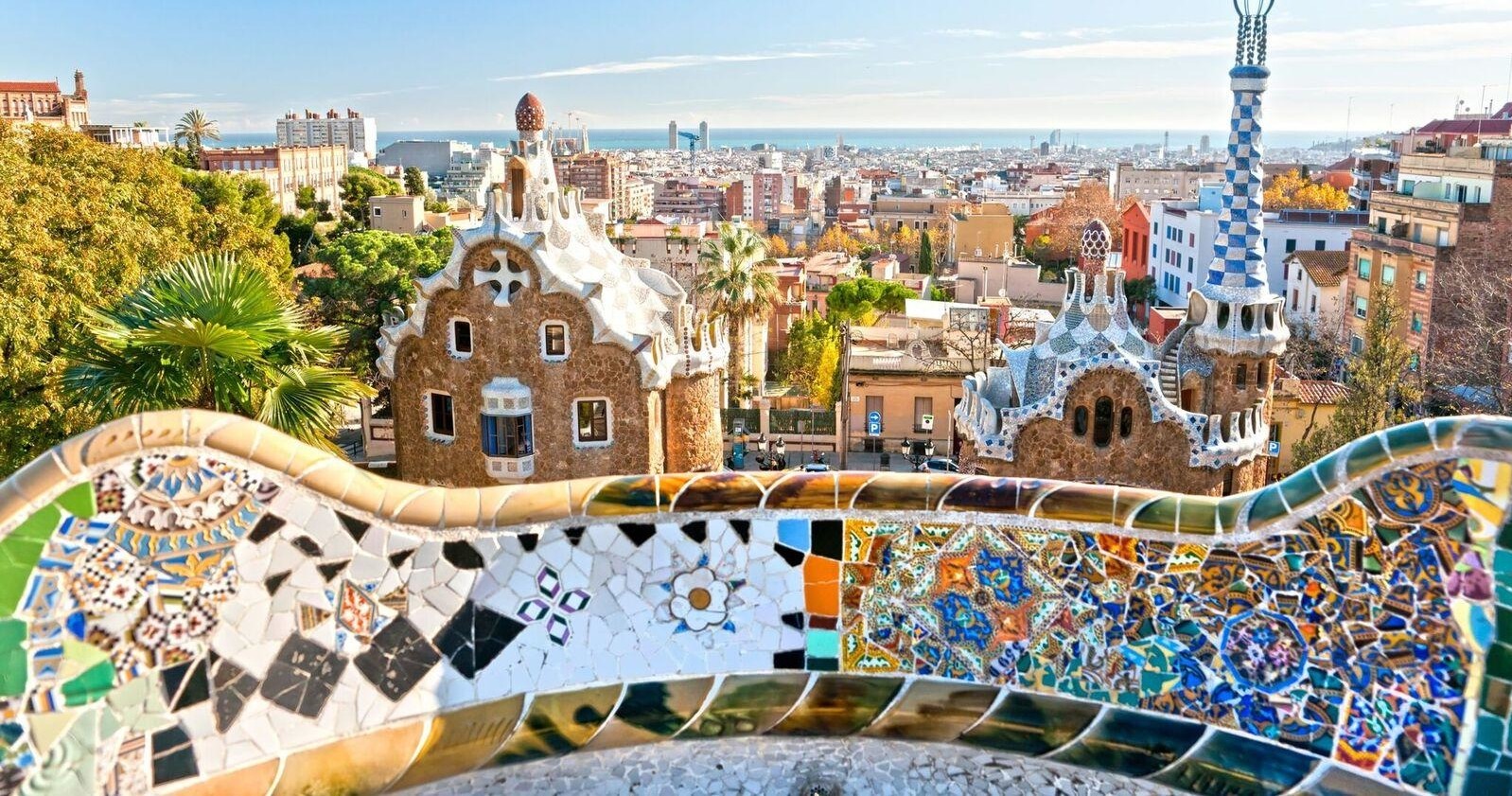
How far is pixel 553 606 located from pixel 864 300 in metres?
37.4

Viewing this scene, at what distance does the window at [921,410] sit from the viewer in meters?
26.7

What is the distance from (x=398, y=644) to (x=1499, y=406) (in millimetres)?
22764

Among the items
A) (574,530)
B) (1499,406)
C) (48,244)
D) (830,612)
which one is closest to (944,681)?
(830,612)

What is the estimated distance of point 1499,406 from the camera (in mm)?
22906

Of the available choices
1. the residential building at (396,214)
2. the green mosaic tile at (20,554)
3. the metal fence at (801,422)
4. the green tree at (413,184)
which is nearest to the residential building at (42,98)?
the green tree at (413,184)

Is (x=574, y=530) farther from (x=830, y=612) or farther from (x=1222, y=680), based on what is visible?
(x=1222, y=680)

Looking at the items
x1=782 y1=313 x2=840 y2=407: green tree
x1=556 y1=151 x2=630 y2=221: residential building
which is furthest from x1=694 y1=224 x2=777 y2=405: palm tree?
x1=556 y1=151 x2=630 y2=221: residential building

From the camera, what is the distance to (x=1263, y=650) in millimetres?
5336

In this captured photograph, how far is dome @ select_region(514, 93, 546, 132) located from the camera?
18484mm

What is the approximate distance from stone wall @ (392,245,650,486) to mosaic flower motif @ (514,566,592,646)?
11.2m

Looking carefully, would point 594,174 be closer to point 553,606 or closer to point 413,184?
point 413,184

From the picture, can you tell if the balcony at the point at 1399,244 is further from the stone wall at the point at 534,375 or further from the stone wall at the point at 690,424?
the stone wall at the point at 534,375

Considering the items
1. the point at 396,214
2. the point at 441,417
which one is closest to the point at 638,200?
the point at 396,214

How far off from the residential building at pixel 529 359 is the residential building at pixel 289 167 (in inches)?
2277
